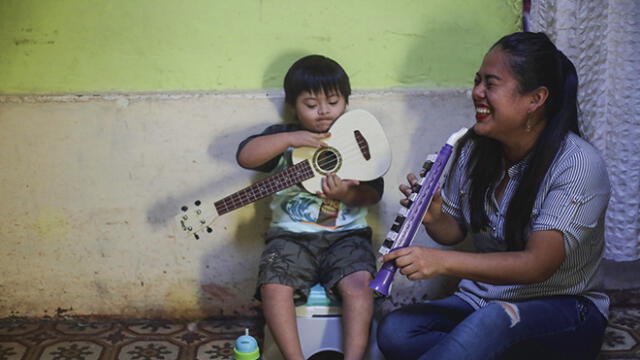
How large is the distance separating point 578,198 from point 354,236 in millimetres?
824

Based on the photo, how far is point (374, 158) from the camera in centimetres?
219

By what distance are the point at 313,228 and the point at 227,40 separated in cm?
77

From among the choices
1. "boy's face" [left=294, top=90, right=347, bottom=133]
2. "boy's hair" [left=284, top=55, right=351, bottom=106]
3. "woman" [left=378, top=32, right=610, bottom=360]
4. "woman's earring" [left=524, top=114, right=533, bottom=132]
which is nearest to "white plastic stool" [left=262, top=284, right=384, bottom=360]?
"woman" [left=378, top=32, right=610, bottom=360]

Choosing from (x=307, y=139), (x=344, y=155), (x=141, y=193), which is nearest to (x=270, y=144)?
(x=307, y=139)

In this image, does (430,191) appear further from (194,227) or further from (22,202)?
(22,202)

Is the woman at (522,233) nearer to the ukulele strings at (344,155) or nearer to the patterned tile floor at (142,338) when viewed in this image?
the ukulele strings at (344,155)

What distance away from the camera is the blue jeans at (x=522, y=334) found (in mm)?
1596

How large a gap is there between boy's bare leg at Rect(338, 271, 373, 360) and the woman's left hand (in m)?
0.47

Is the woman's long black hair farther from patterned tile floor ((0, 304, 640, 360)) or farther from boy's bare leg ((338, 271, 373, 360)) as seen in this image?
patterned tile floor ((0, 304, 640, 360))

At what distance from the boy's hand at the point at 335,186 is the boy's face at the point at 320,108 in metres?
0.17

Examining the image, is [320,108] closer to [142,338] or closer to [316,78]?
[316,78]

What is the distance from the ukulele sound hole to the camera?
7.12ft

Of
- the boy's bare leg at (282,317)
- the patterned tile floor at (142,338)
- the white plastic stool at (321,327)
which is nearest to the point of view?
the boy's bare leg at (282,317)

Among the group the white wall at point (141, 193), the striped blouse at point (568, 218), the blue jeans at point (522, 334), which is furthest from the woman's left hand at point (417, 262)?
the white wall at point (141, 193)
